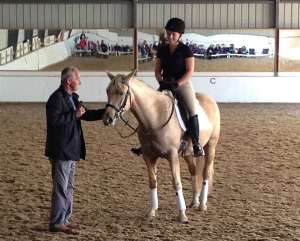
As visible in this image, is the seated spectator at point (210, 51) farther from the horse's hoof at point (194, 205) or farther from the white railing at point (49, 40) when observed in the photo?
the horse's hoof at point (194, 205)

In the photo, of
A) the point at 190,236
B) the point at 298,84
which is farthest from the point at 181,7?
the point at 190,236

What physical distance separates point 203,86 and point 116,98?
12.7m

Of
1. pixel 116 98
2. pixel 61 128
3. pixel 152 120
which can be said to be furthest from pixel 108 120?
pixel 152 120

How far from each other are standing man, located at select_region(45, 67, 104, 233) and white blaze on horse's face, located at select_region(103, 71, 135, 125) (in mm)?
219

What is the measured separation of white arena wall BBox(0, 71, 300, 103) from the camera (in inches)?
664

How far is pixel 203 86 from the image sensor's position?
17.0 meters

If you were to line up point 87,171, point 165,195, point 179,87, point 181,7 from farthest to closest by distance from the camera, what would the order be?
point 181,7
point 87,171
point 165,195
point 179,87

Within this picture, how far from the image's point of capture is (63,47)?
17828 millimetres

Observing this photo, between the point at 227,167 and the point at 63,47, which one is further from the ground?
the point at 63,47

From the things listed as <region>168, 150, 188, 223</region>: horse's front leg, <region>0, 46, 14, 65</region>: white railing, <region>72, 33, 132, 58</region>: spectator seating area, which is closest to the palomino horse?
<region>168, 150, 188, 223</region>: horse's front leg

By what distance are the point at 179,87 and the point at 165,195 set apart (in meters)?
1.24

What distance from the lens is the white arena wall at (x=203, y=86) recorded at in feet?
55.3

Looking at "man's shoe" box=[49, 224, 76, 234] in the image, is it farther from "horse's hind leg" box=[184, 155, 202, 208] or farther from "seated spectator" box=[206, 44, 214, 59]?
"seated spectator" box=[206, 44, 214, 59]

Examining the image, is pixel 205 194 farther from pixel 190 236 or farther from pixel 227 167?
pixel 227 167
